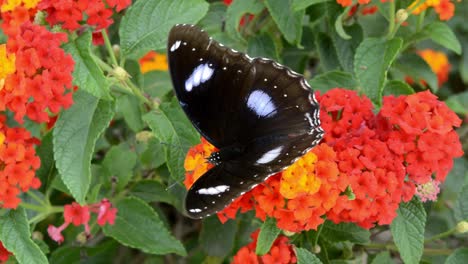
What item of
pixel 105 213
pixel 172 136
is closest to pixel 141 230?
pixel 105 213

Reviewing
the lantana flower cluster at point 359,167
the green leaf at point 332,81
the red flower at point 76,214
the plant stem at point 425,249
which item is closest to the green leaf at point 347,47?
the green leaf at point 332,81

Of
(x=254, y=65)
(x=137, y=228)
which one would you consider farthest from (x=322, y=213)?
(x=137, y=228)

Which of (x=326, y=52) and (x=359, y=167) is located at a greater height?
(x=359, y=167)

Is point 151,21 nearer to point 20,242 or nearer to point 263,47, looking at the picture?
point 263,47

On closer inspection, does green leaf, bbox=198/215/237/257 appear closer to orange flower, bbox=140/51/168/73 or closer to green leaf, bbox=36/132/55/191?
green leaf, bbox=36/132/55/191

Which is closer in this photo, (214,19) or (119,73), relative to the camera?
(119,73)

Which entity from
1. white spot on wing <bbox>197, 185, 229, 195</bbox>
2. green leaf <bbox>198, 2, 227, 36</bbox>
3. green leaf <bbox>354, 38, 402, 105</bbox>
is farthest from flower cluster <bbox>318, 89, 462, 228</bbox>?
green leaf <bbox>198, 2, 227, 36</bbox>
